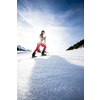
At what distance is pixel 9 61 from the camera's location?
86 centimetres

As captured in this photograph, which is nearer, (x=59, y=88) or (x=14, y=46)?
(x=59, y=88)
